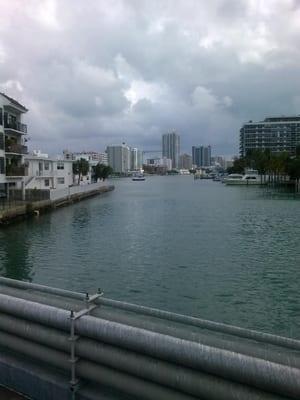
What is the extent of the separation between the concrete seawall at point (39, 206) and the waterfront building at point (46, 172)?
3.95 m

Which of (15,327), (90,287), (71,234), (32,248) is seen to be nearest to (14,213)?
(71,234)

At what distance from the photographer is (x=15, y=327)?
14.1 ft

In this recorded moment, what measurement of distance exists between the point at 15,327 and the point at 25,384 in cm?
55

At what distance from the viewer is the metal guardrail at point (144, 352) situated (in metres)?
3.17

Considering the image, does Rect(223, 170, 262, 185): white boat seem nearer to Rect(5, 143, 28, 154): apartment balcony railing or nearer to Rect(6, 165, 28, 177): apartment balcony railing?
Rect(6, 165, 28, 177): apartment balcony railing

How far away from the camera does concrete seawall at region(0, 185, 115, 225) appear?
4456cm

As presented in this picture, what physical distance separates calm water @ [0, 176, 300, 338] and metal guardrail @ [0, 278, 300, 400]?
11764 mm

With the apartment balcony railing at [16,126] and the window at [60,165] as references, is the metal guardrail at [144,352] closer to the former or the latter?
the apartment balcony railing at [16,126]

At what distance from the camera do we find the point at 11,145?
190 feet

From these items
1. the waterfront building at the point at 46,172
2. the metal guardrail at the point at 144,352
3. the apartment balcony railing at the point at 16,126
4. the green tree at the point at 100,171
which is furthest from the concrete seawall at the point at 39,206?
the green tree at the point at 100,171

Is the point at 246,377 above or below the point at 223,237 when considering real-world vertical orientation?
above

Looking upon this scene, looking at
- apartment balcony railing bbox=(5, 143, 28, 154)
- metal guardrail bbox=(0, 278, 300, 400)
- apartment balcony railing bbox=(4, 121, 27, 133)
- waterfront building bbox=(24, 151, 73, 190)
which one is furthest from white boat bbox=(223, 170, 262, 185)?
metal guardrail bbox=(0, 278, 300, 400)

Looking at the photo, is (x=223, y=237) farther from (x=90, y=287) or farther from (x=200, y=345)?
(x=200, y=345)

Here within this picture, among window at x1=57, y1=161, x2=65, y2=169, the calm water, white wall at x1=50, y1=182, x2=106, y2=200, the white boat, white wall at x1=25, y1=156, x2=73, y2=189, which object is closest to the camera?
the calm water
